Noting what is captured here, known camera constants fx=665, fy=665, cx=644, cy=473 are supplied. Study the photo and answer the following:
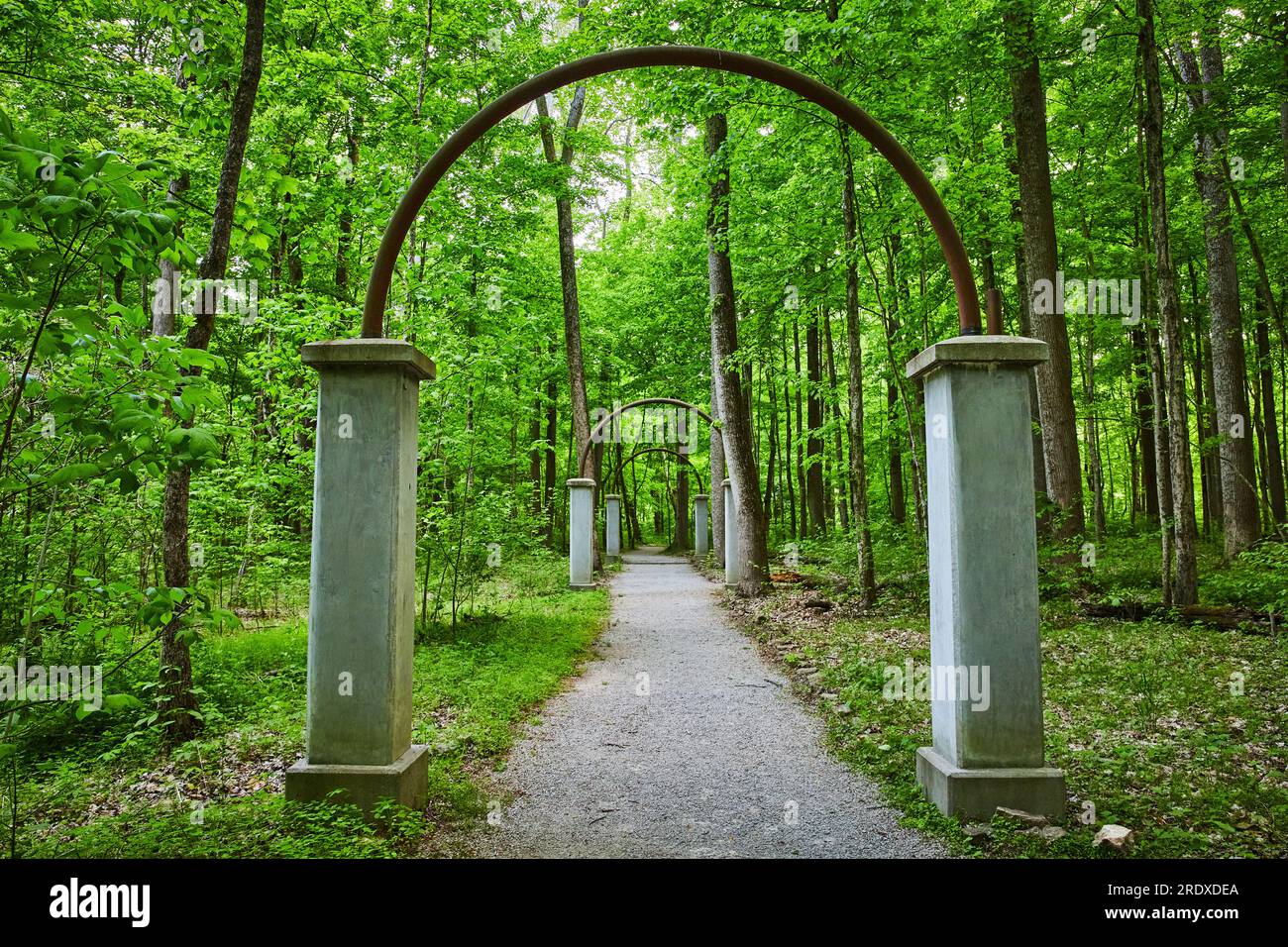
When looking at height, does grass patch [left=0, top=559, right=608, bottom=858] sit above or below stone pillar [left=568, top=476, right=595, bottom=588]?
below

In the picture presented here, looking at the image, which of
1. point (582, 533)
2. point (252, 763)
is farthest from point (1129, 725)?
point (582, 533)

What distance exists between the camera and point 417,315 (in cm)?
798

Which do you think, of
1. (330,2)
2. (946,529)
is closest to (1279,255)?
(946,529)

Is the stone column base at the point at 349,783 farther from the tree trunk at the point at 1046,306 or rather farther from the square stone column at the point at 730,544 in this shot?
the square stone column at the point at 730,544

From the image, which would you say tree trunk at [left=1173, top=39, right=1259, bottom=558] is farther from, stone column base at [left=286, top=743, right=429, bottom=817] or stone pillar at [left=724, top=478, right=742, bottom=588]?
Answer: stone column base at [left=286, top=743, right=429, bottom=817]

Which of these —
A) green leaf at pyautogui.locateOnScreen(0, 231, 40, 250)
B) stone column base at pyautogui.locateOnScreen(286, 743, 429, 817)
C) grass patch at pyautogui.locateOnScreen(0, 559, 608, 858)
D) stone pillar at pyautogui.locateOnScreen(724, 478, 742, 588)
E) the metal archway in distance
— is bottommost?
grass patch at pyautogui.locateOnScreen(0, 559, 608, 858)

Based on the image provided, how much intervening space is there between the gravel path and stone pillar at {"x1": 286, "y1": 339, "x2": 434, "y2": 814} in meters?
0.83

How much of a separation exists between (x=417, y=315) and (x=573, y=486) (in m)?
7.59

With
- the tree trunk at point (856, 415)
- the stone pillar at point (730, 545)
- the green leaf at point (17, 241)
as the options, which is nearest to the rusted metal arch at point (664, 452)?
the stone pillar at point (730, 545)

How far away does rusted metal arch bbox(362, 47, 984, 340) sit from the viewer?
4.26 metres

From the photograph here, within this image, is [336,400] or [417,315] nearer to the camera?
[336,400]

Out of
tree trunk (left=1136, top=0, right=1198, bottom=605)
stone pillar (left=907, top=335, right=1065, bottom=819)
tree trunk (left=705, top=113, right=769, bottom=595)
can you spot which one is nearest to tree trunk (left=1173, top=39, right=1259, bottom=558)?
tree trunk (left=1136, top=0, right=1198, bottom=605)

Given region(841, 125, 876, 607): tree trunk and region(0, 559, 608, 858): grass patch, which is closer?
region(0, 559, 608, 858): grass patch
